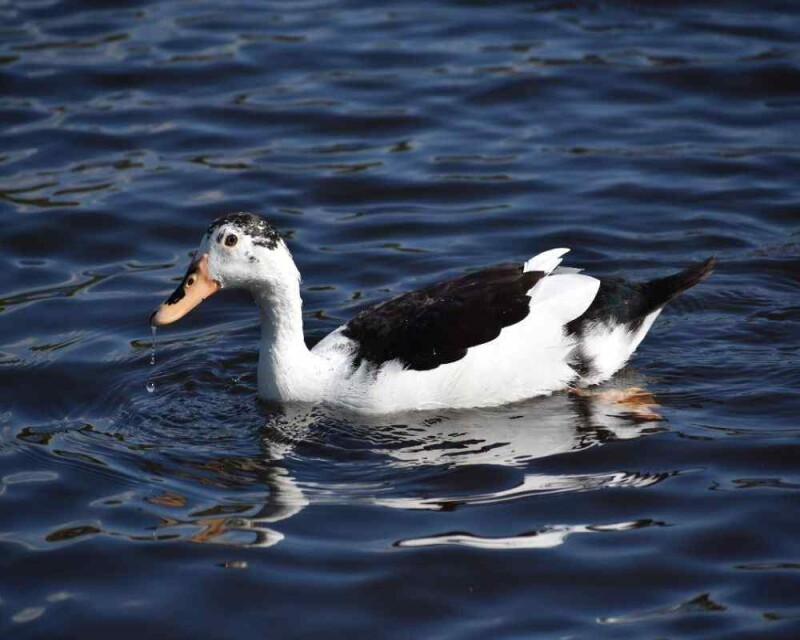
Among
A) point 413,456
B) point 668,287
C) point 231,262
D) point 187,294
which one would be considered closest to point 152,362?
point 187,294

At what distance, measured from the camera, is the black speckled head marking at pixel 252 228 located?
8.04 meters

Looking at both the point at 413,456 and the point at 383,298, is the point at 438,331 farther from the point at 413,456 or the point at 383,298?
the point at 383,298

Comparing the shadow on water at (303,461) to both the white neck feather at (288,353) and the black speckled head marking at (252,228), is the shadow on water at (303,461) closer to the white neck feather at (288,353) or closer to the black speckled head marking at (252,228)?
the white neck feather at (288,353)

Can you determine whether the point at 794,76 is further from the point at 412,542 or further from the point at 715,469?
the point at 412,542

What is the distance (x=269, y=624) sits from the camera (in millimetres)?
6250

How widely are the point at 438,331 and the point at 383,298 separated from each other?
6.14 feet

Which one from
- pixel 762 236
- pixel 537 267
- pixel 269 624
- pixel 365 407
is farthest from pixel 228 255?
pixel 762 236

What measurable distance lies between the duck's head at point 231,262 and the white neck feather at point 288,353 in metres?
0.15

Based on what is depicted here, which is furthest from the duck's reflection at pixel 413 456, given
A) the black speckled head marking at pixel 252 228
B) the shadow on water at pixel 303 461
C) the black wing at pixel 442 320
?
the black speckled head marking at pixel 252 228

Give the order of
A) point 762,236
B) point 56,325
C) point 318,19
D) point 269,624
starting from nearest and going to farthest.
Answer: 1. point 269,624
2. point 56,325
3. point 762,236
4. point 318,19

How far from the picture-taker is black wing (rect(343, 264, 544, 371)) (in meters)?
8.16

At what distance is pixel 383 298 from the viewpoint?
9969mm

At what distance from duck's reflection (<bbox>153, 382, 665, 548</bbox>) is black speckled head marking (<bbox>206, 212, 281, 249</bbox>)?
1.04 metres

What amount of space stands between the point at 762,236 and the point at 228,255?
4.47 m
